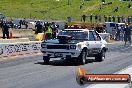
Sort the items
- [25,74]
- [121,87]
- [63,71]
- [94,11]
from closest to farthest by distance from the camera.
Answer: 1. [121,87]
2. [25,74]
3. [63,71]
4. [94,11]

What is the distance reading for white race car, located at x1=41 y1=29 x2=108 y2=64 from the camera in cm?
2017

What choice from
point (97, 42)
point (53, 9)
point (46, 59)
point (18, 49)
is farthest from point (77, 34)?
point (53, 9)

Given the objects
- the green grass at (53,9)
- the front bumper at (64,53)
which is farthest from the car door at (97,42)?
the green grass at (53,9)

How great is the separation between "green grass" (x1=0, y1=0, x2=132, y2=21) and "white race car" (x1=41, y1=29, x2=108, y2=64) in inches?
2515

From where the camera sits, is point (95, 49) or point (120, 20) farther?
point (120, 20)

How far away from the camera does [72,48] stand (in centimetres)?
2019

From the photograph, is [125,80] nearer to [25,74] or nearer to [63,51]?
[25,74]

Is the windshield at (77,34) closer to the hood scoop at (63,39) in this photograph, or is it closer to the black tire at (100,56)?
the hood scoop at (63,39)

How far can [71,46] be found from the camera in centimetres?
2014

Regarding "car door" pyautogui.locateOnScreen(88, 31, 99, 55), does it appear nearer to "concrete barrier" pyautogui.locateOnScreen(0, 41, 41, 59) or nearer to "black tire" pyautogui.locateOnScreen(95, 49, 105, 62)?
"black tire" pyautogui.locateOnScreen(95, 49, 105, 62)

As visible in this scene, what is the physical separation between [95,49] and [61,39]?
2.78 meters

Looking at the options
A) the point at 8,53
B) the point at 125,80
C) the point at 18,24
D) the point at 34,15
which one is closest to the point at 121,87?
the point at 125,80

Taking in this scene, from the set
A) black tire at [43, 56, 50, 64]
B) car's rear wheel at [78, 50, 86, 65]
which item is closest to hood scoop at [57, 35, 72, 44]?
car's rear wheel at [78, 50, 86, 65]

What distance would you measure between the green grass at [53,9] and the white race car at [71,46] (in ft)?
210
